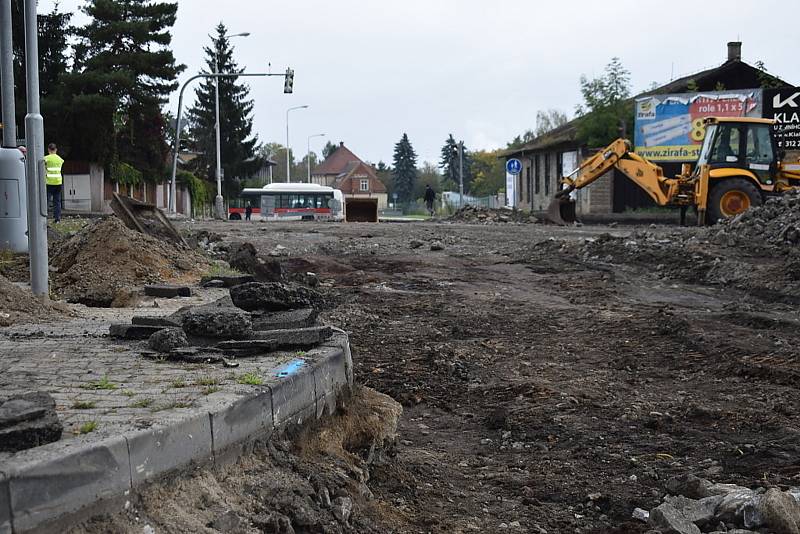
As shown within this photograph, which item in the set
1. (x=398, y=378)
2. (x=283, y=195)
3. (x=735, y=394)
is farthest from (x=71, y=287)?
(x=283, y=195)

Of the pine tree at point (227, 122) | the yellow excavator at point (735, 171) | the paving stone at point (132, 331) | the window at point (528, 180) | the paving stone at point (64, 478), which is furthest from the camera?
the pine tree at point (227, 122)

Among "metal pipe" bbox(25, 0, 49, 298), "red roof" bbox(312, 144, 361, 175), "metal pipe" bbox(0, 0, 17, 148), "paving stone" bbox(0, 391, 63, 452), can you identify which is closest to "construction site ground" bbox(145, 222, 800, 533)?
"paving stone" bbox(0, 391, 63, 452)

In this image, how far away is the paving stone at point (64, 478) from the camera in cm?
295

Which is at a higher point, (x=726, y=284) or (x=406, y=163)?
(x=406, y=163)

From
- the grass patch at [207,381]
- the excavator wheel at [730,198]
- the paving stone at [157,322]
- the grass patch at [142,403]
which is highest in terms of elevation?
the excavator wheel at [730,198]

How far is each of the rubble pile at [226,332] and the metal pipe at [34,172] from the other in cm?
299

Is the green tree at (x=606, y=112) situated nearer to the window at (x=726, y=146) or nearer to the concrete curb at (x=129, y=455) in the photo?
the window at (x=726, y=146)

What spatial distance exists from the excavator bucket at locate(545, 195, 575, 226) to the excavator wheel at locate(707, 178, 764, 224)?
6756 millimetres

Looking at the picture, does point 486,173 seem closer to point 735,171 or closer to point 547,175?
point 547,175

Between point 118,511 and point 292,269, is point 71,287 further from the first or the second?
point 118,511

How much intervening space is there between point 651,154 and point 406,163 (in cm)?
10424

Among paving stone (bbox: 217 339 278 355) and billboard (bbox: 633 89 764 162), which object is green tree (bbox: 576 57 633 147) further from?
paving stone (bbox: 217 339 278 355)

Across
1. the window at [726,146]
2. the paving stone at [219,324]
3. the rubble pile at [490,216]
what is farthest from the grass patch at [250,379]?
the rubble pile at [490,216]

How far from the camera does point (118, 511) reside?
330cm
